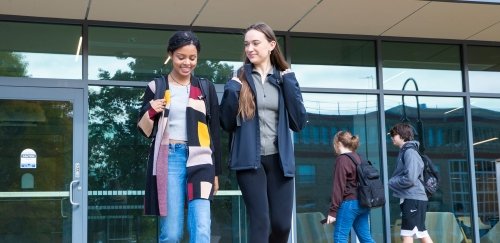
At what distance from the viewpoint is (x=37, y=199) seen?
752cm

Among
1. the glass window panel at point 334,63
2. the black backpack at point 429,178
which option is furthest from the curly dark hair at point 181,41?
the glass window panel at point 334,63

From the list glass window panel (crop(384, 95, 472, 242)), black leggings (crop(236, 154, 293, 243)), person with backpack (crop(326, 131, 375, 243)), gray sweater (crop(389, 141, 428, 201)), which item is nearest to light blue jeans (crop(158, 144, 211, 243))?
black leggings (crop(236, 154, 293, 243))

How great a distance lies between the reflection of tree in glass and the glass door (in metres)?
0.21

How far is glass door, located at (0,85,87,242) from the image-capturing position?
7.47 metres

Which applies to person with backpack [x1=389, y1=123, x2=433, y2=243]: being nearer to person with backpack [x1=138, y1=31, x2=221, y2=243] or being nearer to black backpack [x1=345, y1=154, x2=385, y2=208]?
black backpack [x1=345, y1=154, x2=385, y2=208]

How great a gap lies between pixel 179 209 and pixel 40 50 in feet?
16.0

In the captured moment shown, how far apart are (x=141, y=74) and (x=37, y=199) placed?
1.85 meters

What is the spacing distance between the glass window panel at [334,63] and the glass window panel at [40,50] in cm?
268

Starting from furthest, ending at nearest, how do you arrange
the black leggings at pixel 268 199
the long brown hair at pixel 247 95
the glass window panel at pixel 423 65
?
1. the glass window panel at pixel 423 65
2. the long brown hair at pixel 247 95
3. the black leggings at pixel 268 199

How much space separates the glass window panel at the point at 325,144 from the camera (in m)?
8.47

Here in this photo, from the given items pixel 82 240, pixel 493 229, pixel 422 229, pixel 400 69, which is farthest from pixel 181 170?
pixel 493 229

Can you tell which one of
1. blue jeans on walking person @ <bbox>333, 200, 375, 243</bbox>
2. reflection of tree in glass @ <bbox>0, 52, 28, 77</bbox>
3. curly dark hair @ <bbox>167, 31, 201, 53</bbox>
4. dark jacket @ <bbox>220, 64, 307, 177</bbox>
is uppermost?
reflection of tree in glass @ <bbox>0, 52, 28, 77</bbox>

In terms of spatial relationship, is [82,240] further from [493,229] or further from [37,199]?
[493,229]

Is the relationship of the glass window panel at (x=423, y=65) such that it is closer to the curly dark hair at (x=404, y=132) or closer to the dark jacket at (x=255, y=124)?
the curly dark hair at (x=404, y=132)
